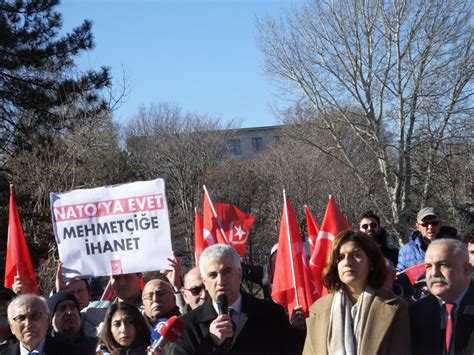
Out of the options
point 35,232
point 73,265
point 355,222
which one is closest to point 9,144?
point 35,232

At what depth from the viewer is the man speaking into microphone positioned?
4.82m

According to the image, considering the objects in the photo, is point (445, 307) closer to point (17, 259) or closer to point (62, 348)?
point (62, 348)

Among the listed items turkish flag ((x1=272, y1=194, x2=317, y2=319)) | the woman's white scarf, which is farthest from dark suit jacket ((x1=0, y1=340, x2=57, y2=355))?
turkish flag ((x1=272, y1=194, x2=317, y2=319))

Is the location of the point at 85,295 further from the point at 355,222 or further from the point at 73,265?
the point at 355,222

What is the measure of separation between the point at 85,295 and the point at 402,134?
29.4 m

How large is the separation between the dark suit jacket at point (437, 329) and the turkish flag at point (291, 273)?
343cm

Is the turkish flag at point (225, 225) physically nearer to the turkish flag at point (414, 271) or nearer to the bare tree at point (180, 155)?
the turkish flag at point (414, 271)

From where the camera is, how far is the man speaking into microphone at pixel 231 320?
4.82 m

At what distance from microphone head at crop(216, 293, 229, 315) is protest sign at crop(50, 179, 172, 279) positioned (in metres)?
2.74

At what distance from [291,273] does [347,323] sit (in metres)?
3.58

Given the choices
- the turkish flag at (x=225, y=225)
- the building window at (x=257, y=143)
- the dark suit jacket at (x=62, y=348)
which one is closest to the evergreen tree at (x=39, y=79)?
the turkish flag at (x=225, y=225)

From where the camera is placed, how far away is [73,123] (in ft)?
75.9

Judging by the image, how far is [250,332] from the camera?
16.1 feet

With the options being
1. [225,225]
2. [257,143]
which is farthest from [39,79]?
[257,143]
